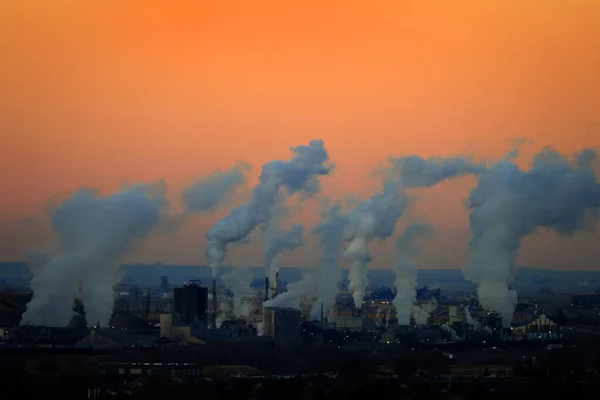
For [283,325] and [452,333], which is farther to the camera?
[452,333]

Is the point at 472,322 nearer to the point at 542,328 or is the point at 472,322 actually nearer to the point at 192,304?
the point at 542,328

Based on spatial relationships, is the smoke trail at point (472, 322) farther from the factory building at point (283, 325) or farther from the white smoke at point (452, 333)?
the factory building at point (283, 325)

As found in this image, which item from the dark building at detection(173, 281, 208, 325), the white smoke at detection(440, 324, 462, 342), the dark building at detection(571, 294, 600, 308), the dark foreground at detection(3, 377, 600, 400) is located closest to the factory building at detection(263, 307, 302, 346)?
the dark building at detection(173, 281, 208, 325)

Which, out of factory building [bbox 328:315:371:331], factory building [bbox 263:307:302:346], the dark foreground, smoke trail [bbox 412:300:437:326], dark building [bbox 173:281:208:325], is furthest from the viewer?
smoke trail [bbox 412:300:437:326]

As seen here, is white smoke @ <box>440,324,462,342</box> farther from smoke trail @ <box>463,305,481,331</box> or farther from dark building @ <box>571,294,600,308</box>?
dark building @ <box>571,294,600,308</box>

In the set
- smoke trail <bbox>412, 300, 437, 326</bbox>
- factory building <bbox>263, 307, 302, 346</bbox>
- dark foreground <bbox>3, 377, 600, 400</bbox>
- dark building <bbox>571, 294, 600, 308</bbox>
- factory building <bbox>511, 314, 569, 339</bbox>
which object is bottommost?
dark foreground <bbox>3, 377, 600, 400</bbox>

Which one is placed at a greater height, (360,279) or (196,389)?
(360,279)

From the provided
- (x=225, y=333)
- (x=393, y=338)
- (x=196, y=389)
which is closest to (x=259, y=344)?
(x=225, y=333)

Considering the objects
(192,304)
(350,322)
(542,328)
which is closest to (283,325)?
(192,304)

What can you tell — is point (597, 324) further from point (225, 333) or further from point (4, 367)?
point (4, 367)
